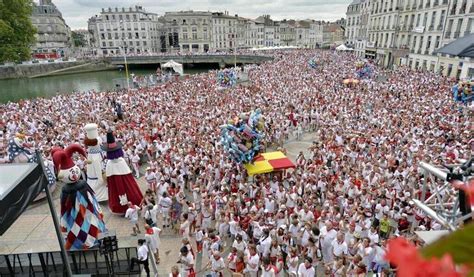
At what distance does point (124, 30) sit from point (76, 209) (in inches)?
3463

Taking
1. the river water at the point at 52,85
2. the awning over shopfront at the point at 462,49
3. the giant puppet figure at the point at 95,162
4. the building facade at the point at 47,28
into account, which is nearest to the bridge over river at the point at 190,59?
the river water at the point at 52,85

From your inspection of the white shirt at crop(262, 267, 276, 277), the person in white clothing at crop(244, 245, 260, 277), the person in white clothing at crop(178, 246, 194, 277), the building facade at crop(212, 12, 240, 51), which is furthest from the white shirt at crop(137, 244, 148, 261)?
the building facade at crop(212, 12, 240, 51)

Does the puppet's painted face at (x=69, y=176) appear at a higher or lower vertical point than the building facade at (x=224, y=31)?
lower

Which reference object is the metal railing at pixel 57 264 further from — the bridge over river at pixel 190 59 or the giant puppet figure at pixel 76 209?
the bridge over river at pixel 190 59

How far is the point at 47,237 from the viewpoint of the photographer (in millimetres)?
9930

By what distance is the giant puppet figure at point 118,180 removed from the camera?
405 inches

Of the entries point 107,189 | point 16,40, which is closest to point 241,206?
point 107,189

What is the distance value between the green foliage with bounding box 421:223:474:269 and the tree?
179ft

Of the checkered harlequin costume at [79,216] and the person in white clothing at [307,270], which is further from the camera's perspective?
the checkered harlequin costume at [79,216]

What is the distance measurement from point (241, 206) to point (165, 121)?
9.57 metres

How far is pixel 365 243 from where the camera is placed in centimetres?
720

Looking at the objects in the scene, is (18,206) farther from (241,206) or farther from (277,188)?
(277,188)

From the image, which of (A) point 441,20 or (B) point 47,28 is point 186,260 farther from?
(B) point 47,28

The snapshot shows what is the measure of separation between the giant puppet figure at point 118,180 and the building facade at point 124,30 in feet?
269
